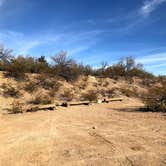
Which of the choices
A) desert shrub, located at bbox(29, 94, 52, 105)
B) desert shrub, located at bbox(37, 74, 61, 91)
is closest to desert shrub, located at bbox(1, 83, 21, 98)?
desert shrub, located at bbox(29, 94, 52, 105)

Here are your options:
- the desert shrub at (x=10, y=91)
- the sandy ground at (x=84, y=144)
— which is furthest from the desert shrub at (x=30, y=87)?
the sandy ground at (x=84, y=144)

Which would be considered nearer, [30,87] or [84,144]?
[84,144]

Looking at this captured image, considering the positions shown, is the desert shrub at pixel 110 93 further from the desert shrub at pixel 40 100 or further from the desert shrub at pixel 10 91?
the desert shrub at pixel 10 91

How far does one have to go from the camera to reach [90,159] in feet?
21.8

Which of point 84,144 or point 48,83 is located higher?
point 48,83

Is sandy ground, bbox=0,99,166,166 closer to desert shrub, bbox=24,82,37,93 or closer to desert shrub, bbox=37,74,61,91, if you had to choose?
desert shrub, bbox=24,82,37,93

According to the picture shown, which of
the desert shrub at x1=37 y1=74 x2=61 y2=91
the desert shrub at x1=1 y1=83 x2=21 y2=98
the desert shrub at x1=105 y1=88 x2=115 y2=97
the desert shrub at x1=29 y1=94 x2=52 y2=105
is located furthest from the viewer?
the desert shrub at x1=105 y1=88 x2=115 y2=97

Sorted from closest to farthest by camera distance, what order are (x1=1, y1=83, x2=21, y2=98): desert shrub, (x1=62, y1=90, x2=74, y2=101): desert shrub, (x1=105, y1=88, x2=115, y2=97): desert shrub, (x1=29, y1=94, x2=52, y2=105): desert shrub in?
(x1=29, y1=94, x2=52, y2=105): desert shrub, (x1=1, y1=83, x2=21, y2=98): desert shrub, (x1=62, y1=90, x2=74, y2=101): desert shrub, (x1=105, y1=88, x2=115, y2=97): desert shrub

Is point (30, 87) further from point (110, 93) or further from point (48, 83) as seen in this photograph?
point (110, 93)

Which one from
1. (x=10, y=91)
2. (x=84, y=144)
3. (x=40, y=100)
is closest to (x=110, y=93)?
(x=40, y=100)

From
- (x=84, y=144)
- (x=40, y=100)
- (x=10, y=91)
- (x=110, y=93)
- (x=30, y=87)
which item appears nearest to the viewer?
(x=84, y=144)

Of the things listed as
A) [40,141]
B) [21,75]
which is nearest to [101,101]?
[21,75]

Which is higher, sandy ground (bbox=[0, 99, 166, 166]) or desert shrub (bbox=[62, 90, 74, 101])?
desert shrub (bbox=[62, 90, 74, 101])

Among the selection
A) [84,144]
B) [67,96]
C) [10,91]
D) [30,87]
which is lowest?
[84,144]
